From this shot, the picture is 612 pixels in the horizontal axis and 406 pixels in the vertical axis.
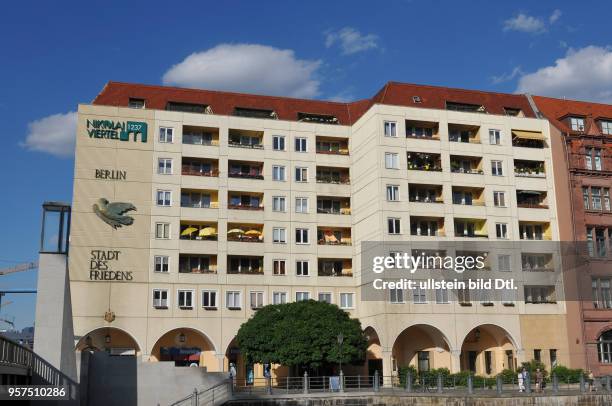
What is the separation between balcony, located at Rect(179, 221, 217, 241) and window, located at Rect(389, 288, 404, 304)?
15.7 m

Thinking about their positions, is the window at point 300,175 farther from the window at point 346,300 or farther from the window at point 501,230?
the window at point 501,230

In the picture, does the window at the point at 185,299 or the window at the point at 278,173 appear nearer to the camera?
the window at the point at 185,299

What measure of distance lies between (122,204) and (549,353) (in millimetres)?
37616

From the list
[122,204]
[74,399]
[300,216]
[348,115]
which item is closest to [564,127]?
[348,115]

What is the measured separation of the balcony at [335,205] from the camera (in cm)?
6920

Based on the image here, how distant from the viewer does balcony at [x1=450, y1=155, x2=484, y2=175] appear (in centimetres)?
6762

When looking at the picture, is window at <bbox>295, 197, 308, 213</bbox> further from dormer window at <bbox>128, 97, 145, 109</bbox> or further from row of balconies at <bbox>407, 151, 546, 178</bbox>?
dormer window at <bbox>128, 97, 145, 109</bbox>

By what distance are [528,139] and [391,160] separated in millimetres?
13900

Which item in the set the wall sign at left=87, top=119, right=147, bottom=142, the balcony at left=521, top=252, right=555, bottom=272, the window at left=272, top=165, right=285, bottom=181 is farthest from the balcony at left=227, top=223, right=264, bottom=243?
the balcony at left=521, top=252, right=555, bottom=272

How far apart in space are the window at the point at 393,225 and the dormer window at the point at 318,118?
13.3m

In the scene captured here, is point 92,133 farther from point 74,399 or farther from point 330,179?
point 74,399

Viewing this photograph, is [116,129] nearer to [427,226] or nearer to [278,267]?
[278,267]

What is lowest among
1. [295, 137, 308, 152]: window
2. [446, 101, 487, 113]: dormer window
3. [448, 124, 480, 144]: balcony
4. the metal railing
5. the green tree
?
the metal railing

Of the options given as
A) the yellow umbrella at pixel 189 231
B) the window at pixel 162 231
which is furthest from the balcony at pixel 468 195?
the window at pixel 162 231
